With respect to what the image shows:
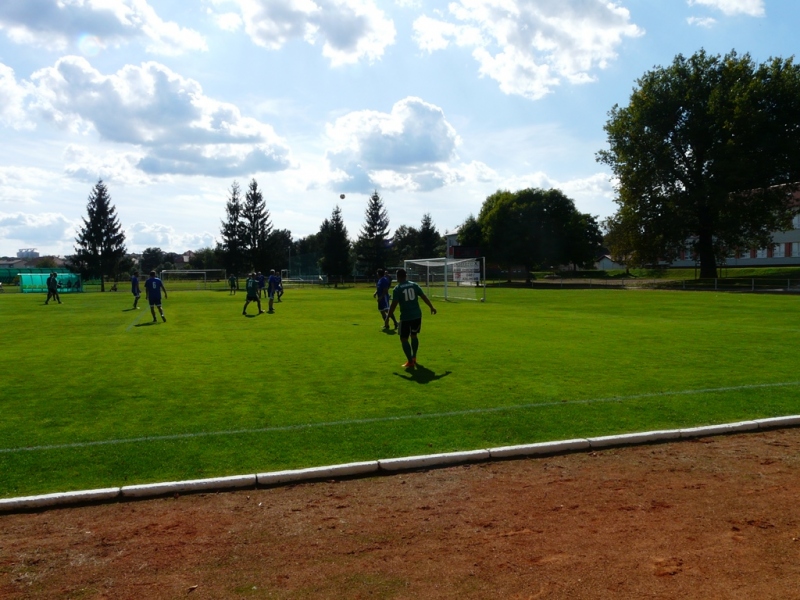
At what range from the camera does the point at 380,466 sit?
6422 millimetres

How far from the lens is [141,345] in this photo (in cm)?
1597

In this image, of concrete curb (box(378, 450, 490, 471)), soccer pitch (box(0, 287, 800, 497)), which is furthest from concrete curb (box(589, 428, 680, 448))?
concrete curb (box(378, 450, 490, 471))

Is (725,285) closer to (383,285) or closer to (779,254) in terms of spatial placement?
(779,254)

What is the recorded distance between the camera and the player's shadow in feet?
35.3

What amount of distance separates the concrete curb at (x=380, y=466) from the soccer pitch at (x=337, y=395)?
0.86 ft

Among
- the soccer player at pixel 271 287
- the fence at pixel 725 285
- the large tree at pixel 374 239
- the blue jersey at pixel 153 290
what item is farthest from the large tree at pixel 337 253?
the blue jersey at pixel 153 290

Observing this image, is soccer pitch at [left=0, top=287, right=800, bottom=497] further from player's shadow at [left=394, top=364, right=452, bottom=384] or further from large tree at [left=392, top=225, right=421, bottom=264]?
large tree at [left=392, top=225, right=421, bottom=264]

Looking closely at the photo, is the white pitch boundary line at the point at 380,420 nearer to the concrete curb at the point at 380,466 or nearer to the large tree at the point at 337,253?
the concrete curb at the point at 380,466

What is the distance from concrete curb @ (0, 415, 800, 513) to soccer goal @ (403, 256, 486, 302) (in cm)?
3187

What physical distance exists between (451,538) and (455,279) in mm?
37584

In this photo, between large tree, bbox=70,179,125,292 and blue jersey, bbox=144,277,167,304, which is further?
large tree, bbox=70,179,125,292

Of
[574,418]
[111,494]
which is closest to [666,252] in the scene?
[574,418]

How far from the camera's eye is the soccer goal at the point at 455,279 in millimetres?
40938

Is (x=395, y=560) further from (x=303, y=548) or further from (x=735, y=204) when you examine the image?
(x=735, y=204)
